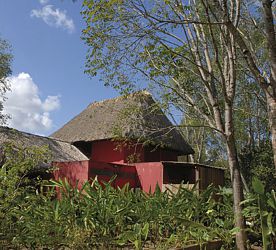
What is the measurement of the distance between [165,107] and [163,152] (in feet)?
32.7

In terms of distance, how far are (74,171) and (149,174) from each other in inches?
130

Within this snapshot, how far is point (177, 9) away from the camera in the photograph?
6.82 m

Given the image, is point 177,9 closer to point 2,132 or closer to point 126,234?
point 126,234

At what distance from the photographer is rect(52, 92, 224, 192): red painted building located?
40.8 ft

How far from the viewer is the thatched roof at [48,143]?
14330 mm

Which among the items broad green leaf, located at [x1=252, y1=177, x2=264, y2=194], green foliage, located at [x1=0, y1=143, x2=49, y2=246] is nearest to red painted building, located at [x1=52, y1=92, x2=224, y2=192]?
green foliage, located at [x1=0, y1=143, x2=49, y2=246]

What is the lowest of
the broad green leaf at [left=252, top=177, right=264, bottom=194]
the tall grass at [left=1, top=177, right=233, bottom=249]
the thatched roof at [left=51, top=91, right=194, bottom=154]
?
the tall grass at [left=1, top=177, right=233, bottom=249]

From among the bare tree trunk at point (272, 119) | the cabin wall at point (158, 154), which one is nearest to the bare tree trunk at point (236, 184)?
the bare tree trunk at point (272, 119)

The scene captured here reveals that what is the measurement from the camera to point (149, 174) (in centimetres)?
1409

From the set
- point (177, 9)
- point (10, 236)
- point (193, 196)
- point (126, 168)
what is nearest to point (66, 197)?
point (10, 236)

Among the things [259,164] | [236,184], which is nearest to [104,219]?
[236,184]

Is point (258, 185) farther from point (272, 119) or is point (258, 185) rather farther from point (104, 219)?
point (104, 219)

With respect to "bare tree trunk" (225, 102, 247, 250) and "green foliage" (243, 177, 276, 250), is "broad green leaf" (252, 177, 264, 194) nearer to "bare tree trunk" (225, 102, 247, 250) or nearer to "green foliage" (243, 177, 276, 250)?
"green foliage" (243, 177, 276, 250)

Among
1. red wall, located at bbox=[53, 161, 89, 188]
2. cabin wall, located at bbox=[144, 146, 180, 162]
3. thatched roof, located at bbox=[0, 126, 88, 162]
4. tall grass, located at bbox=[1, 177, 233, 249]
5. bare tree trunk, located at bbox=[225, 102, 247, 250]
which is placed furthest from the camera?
cabin wall, located at bbox=[144, 146, 180, 162]
